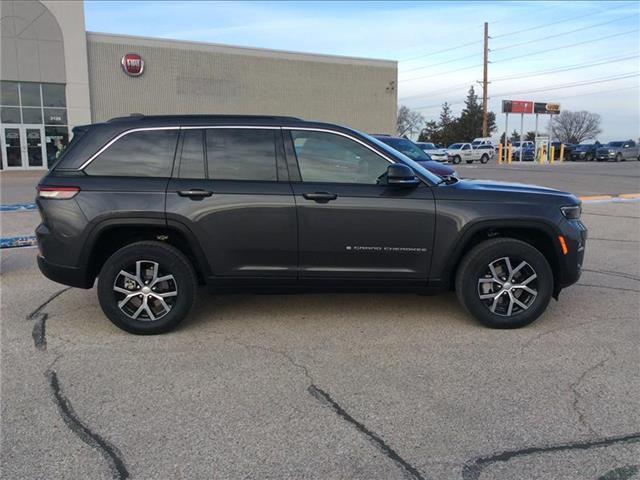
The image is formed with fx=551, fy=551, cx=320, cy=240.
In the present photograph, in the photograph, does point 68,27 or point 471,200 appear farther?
point 68,27

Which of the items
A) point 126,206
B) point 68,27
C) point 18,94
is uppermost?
point 68,27

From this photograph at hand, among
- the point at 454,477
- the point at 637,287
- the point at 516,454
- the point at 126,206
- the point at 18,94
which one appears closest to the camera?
the point at 454,477

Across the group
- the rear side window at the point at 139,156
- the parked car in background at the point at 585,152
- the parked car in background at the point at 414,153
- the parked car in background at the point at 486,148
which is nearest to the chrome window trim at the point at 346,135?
the rear side window at the point at 139,156

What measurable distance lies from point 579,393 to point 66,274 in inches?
161

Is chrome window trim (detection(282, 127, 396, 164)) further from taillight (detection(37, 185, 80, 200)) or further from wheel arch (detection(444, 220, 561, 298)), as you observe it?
A: taillight (detection(37, 185, 80, 200))

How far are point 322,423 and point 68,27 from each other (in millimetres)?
35745

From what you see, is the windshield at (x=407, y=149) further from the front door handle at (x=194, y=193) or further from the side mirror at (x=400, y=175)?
the front door handle at (x=194, y=193)

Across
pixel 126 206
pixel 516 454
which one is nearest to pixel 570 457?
pixel 516 454

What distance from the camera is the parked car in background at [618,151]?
50.6m

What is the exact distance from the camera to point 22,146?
3203 cm

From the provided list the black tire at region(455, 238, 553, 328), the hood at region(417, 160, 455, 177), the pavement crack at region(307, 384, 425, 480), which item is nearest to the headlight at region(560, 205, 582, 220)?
the black tire at region(455, 238, 553, 328)

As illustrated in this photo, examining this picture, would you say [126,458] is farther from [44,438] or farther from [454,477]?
[454,477]

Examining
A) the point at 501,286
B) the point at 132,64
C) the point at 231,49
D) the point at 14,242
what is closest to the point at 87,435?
the point at 501,286

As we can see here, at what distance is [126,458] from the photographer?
2936 millimetres
